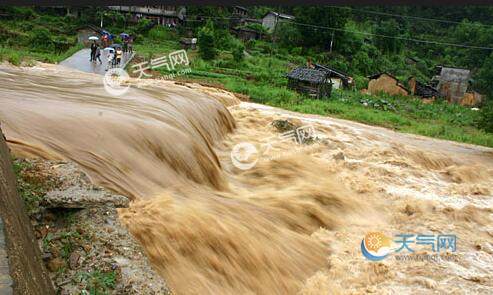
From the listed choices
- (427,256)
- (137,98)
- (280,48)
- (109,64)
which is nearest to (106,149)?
(137,98)

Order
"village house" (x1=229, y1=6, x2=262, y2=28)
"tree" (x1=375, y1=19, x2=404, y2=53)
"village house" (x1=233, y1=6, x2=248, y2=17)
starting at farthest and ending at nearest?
"village house" (x1=233, y1=6, x2=248, y2=17) → "tree" (x1=375, y1=19, x2=404, y2=53) → "village house" (x1=229, y1=6, x2=262, y2=28)

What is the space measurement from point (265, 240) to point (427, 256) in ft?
6.92

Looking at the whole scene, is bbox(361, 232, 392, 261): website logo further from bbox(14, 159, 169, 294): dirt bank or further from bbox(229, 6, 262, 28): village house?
bbox(229, 6, 262, 28): village house

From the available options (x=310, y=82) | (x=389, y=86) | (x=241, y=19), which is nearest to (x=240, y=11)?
(x=241, y=19)

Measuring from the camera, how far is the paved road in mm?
15922

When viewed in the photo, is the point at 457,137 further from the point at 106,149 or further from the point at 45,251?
the point at 45,251

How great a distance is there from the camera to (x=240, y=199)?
580cm

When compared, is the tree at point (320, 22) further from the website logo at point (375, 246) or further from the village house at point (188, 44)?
the website logo at point (375, 246)

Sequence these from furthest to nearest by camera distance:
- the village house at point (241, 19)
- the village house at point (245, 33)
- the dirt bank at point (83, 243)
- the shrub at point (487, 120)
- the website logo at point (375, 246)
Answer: the village house at point (241, 19) < the village house at point (245, 33) < the shrub at point (487, 120) < the website logo at point (375, 246) < the dirt bank at point (83, 243)

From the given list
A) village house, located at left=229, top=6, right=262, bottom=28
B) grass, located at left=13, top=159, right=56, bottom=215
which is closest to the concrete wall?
grass, located at left=13, top=159, right=56, bottom=215

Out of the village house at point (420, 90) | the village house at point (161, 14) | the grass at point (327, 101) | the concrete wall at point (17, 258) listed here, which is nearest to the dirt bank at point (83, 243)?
the concrete wall at point (17, 258)

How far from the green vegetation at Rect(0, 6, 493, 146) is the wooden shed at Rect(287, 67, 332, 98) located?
675 millimetres

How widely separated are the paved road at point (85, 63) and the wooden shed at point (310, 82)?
7.98 metres

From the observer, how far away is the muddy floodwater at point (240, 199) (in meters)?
4.25
